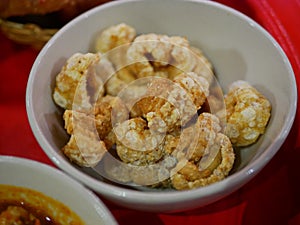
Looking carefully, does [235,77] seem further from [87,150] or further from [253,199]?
[87,150]

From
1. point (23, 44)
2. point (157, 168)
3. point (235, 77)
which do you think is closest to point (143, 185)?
point (157, 168)

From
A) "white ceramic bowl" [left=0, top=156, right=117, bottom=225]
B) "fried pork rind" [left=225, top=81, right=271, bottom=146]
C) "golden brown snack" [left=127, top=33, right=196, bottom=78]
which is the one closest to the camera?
"white ceramic bowl" [left=0, top=156, right=117, bottom=225]

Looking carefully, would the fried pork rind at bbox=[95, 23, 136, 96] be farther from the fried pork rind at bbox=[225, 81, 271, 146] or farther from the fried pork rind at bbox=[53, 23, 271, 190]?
the fried pork rind at bbox=[225, 81, 271, 146]

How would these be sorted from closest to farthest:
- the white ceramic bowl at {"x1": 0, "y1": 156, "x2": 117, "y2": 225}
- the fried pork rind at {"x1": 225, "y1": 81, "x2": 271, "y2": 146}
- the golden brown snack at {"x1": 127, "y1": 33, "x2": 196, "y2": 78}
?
the white ceramic bowl at {"x1": 0, "y1": 156, "x2": 117, "y2": 225}
the fried pork rind at {"x1": 225, "y1": 81, "x2": 271, "y2": 146}
the golden brown snack at {"x1": 127, "y1": 33, "x2": 196, "y2": 78}

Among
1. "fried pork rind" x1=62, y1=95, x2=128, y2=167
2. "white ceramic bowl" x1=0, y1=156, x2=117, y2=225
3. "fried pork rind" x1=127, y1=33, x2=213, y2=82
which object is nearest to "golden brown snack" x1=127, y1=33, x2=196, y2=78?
"fried pork rind" x1=127, y1=33, x2=213, y2=82

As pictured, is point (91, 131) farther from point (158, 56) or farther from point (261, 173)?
point (261, 173)

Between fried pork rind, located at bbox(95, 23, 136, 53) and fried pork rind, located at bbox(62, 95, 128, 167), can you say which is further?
fried pork rind, located at bbox(95, 23, 136, 53)
